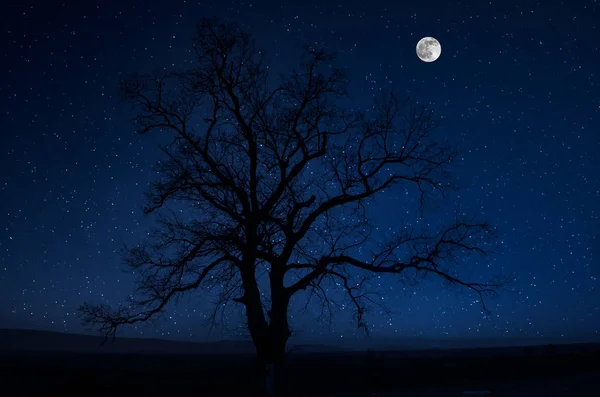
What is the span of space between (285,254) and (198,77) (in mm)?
5938

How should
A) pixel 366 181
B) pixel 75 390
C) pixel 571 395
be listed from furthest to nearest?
pixel 75 390, pixel 366 181, pixel 571 395

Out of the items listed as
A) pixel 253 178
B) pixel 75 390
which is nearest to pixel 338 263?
pixel 253 178

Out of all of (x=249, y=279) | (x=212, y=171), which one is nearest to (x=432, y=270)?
(x=249, y=279)

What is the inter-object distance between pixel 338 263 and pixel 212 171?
4.70 metres

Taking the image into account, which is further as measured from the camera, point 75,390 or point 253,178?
point 75,390

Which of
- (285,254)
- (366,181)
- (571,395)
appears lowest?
(571,395)

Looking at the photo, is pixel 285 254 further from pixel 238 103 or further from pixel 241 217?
pixel 238 103

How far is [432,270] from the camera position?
1588 cm

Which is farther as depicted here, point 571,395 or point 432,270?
point 432,270

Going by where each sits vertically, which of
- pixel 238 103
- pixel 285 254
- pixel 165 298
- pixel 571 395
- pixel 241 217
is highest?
pixel 238 103

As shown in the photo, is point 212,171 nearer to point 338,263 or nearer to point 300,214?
point 300,214

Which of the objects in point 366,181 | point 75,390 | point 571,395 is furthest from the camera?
point 75,390

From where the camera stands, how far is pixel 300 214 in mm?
16453

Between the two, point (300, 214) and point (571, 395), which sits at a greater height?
point (300, 214)
